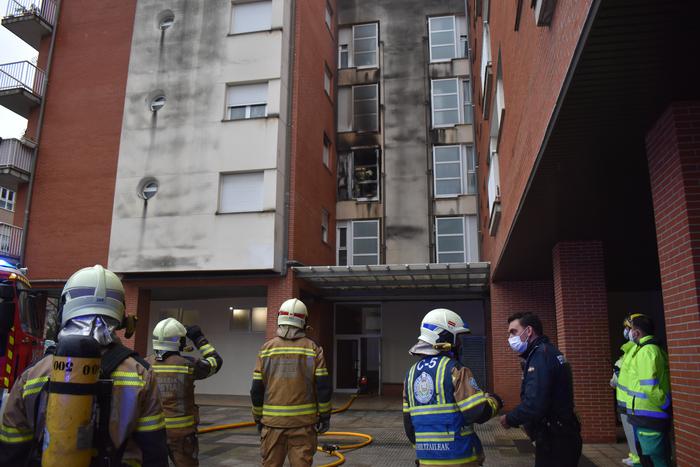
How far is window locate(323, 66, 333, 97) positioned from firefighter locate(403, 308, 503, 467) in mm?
18229

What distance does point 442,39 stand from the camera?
23750mm

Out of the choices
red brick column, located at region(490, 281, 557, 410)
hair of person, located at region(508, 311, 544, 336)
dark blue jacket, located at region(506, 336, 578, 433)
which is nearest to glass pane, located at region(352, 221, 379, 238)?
red brick column, located at region(490, 281, 557, 410)

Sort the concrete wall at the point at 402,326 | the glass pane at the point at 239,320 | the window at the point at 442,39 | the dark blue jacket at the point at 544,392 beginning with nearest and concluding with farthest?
the dark blue jacket at the point at 544,392 → the glass pane at the point at 239,320 → the concrete wall at the point at 402,326 → the window at the point at 442,39

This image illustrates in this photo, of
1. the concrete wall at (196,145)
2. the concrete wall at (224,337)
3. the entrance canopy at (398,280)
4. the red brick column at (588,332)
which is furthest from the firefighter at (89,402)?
the concrete wall at (224,337)

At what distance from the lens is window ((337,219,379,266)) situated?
72.7ft

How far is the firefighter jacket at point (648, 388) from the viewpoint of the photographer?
5.52 metres

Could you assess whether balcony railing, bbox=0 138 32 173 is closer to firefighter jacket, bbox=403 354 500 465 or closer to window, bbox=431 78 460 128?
window, bbox=431 78 460 128

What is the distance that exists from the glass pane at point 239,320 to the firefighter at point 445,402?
1671 centimetres

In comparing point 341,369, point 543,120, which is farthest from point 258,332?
point 543,120

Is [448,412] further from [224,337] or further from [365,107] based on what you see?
[365,107]

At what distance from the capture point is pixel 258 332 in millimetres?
20156

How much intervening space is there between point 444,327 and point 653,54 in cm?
233

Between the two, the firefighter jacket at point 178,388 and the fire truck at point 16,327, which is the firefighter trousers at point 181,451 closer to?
the firefighter jacket at point 178,388

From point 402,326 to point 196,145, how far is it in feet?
32.3
